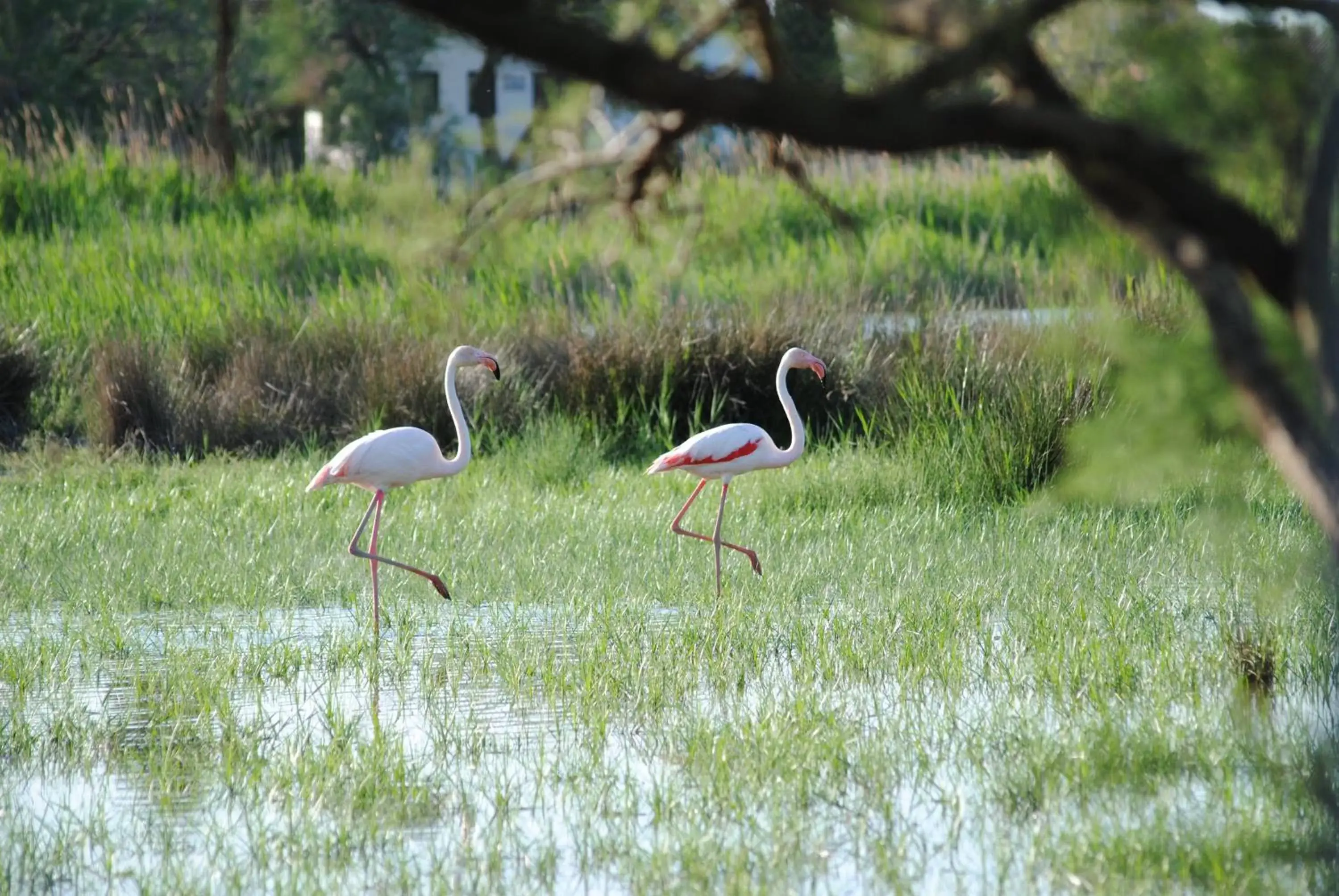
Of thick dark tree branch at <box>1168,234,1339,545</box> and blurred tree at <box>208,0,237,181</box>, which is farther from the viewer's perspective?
blurred tree at <box>208,0,237,181</box>

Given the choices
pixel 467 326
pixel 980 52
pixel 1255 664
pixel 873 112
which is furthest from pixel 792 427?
pixel 980 52

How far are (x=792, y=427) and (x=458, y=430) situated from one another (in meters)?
1.86

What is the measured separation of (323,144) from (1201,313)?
27.2 m

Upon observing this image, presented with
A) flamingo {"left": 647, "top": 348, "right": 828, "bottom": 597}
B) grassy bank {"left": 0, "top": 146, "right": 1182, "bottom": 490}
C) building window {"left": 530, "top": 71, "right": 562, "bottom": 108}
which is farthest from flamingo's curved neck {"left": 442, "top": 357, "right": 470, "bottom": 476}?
building window {"left": 530, "top": 71, "right": 562, "bottom": 108}

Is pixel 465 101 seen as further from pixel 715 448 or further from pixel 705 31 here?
pixel 705 31

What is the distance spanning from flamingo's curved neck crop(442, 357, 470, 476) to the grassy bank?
4.52 feet

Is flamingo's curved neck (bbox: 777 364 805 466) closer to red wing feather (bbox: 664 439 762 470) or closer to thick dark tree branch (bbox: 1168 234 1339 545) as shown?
red wing feather (bbox: 664 439 762 470)

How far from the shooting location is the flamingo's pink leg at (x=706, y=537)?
8.43 meters

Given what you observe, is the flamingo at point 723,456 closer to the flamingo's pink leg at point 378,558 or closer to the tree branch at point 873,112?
the flamingo's pink leg at point 378,558

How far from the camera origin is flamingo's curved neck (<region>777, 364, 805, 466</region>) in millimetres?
9492

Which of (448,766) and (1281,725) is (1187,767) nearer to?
(1281,725)

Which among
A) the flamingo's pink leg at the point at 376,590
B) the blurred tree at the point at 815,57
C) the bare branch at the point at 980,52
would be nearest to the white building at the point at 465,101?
the blurred tree at the point at 815,57

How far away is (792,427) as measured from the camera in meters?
9.72

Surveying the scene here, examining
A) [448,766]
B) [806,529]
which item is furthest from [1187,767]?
[806,529]
